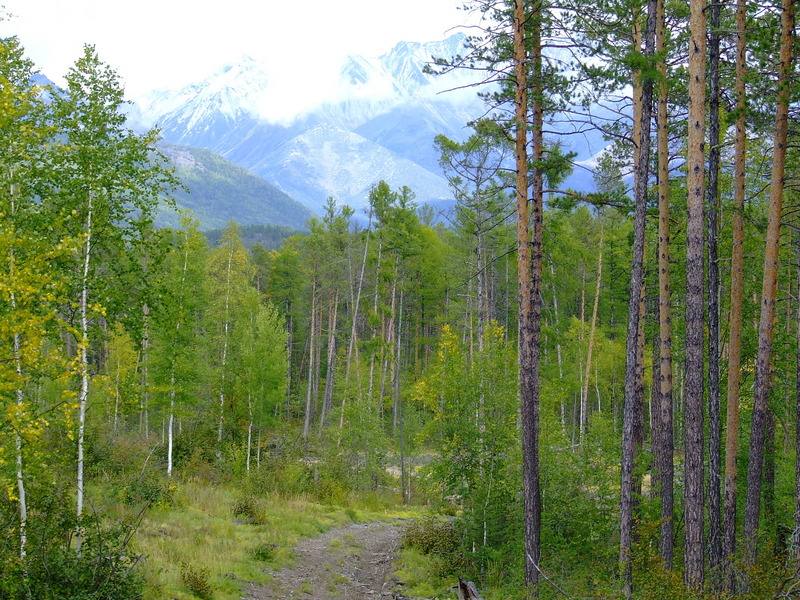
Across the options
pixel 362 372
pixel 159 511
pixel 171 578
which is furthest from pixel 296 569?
pixel 362 372

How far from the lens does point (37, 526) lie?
773cm

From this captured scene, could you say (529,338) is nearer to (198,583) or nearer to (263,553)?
(198,583)

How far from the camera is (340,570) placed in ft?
45.3

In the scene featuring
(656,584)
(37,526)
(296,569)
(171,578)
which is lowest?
(296,569)

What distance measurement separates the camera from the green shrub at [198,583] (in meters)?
9.98

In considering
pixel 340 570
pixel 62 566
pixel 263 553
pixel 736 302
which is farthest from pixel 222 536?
pixel 736 302

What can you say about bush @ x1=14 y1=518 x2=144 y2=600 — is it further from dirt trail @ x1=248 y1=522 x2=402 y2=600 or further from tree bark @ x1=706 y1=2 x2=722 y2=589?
tree bark @ x1=706 y1=2 x2=722 y2=589

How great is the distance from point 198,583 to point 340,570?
4.48 meters

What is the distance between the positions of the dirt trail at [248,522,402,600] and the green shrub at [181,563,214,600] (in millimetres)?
965

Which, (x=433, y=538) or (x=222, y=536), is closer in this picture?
(x=222, y=536)

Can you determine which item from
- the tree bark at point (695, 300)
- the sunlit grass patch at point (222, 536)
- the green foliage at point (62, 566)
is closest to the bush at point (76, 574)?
the green foliage at point (62, 566)

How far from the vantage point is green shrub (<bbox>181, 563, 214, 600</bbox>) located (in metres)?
9.98

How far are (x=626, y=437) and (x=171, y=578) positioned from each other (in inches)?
309

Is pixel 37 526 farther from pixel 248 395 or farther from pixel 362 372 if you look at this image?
pixel 362 372
